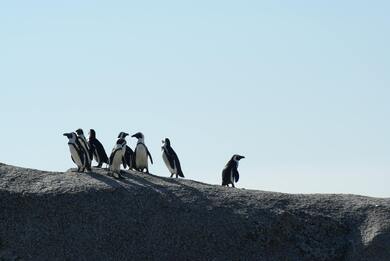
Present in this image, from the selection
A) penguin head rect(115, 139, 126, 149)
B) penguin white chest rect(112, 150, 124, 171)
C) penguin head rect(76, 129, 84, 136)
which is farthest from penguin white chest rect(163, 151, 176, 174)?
penguin white chest rect(112, 150, 124, 171)

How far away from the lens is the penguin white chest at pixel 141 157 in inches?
1421

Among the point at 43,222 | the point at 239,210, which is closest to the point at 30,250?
the point at 43,222

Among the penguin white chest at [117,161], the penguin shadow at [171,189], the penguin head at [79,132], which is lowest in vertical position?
the penguin shadow at [171,189]

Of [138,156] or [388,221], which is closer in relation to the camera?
[388,221]

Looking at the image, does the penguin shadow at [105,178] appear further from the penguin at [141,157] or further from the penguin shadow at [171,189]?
the penguin at [141,157]

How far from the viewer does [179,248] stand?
30.4 meters

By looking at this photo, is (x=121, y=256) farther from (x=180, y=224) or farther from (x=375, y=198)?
(x=375, y=198)

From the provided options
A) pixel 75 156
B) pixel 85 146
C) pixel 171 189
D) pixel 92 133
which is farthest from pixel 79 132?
pixel 171 189

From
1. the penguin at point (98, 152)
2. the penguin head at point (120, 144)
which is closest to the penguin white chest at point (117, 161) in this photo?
the penguin head at point (120, 144)

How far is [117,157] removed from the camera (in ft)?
108

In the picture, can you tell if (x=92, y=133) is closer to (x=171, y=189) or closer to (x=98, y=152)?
(x=98, y=152)

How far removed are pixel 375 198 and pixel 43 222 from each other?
9.95m

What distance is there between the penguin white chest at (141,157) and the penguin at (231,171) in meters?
4.04

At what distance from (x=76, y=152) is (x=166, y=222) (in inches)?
169
